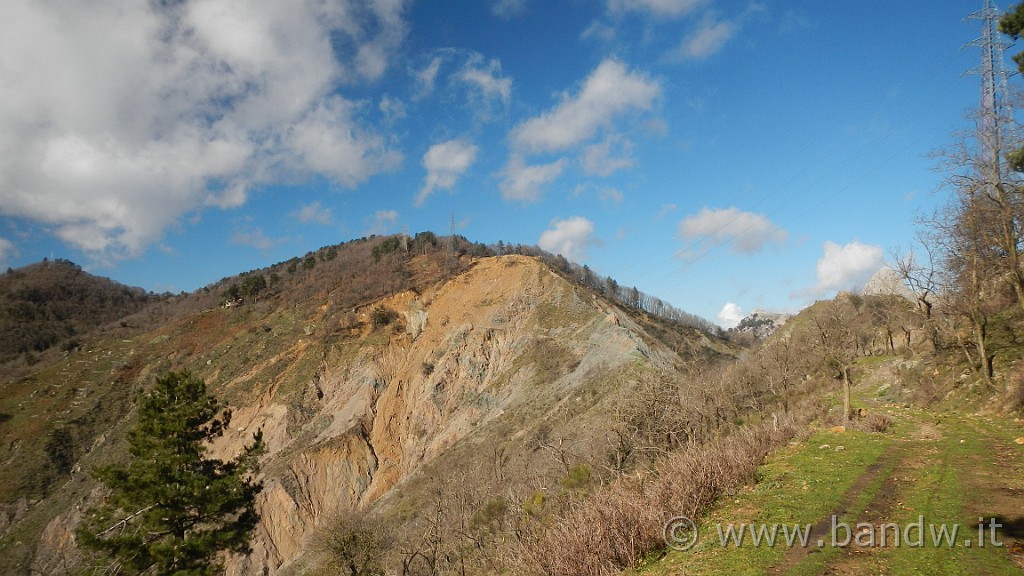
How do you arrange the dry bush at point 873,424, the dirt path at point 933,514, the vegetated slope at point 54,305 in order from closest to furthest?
the dirt path at point 933,514, the dry bush at point 873,424, the vegetated slope at point 54,305

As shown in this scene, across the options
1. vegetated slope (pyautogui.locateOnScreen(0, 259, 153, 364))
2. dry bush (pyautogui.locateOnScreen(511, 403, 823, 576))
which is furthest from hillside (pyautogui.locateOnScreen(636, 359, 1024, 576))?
vegetated slope (pyautogui.locateOnScreen(0, 259, 153, 364))

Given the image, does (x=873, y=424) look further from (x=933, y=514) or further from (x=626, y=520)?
(x=626, y=520)

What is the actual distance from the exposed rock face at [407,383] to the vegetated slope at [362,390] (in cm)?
19

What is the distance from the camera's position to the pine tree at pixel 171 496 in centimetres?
1752

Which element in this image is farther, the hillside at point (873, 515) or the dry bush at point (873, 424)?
the dry bush at point (873, 424)

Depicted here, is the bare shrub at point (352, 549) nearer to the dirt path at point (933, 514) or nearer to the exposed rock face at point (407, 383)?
the exposed rock face at point (407, 383)

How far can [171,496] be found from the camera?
18.0 metres

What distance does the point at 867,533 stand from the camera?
712cm

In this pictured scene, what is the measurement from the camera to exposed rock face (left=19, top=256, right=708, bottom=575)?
134 ft

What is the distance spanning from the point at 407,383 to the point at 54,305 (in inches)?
4844

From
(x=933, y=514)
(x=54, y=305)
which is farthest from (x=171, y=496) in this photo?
(x=54, y=305)

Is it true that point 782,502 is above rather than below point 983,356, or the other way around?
below

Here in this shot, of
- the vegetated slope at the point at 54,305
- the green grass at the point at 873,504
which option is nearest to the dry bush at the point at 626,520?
the green grass at the point at 873,504

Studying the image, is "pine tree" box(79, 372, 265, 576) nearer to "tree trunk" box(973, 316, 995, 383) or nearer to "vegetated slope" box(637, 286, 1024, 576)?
"vegetated slope" box(637, 286, 1024, 576)
